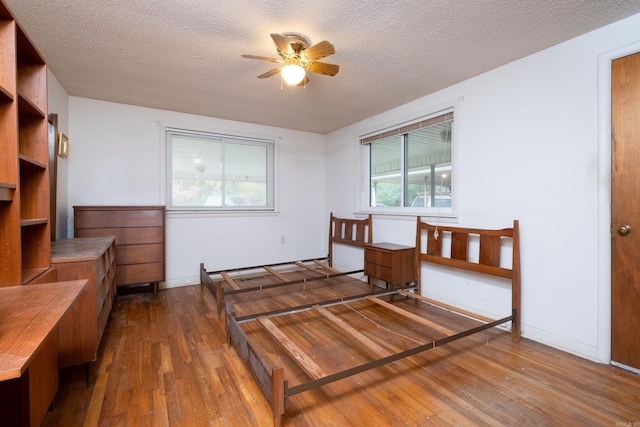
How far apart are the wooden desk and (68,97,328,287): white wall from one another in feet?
7.97

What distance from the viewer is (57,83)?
9.36 ft

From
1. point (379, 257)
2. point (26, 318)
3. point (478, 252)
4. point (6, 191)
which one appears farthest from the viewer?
point (379, 257)

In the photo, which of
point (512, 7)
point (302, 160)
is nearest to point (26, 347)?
point (512, 7)

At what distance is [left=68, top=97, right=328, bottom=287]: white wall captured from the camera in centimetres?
338

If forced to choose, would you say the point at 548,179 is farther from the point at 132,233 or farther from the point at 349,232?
the point at 132,233

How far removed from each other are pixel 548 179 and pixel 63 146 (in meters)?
4.49

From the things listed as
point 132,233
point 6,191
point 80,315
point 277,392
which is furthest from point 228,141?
point 277,392

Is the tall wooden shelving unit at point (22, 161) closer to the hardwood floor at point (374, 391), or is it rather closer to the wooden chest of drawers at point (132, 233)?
the hardwood floor at point (374, 391)

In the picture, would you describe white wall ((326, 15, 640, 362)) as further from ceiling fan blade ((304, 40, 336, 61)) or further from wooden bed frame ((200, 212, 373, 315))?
ceiling fan blade ((304, 40, 336, 61))

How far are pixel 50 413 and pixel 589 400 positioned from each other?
114 inches

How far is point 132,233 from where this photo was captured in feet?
10.5

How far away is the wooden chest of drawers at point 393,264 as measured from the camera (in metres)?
3.15

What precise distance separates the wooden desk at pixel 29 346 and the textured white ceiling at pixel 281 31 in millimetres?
1708

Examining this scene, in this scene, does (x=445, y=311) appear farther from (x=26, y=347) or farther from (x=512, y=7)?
(x=26, y=347)
